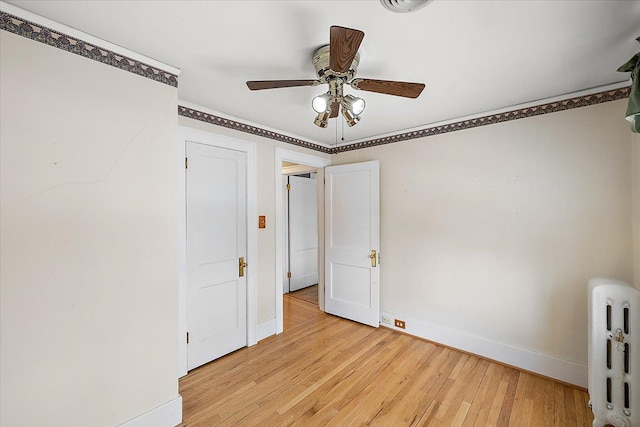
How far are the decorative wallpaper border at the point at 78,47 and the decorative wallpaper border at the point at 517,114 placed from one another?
2.38 m

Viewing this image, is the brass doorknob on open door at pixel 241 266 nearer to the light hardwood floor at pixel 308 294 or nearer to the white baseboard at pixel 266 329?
the white baseboard at pixel 266 329

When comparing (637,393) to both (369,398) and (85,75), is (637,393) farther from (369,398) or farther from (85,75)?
(85,75)

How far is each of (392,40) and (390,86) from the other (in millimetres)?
252

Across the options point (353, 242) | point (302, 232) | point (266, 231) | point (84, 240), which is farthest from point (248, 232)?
point (302, 232)

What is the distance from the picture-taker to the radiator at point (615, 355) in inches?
64.1

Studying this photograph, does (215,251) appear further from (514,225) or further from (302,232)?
(514,225)

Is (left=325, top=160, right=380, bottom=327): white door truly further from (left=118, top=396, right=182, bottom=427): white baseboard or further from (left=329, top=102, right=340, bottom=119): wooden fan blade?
(left=118, top=396, right=182, bottom=427): white baseboard

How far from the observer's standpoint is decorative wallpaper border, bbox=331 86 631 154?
2.06m

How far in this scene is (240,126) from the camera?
278 centimetres

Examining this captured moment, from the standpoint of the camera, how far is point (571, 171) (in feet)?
7.20

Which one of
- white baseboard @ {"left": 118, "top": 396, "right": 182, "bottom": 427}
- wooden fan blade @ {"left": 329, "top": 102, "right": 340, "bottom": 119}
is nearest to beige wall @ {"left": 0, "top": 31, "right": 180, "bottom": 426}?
white baseboard @ {"left": 118, "top": 396, "right": 182, "bottom": 427}

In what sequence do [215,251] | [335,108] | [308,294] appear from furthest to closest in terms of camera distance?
[308,294]
[215,251]
[335,108]

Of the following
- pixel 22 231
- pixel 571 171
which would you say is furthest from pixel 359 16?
pixel 571 171

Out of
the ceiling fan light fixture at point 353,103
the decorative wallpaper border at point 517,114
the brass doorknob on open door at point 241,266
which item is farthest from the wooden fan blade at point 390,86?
the brass doorknob on open door at point 241,266
